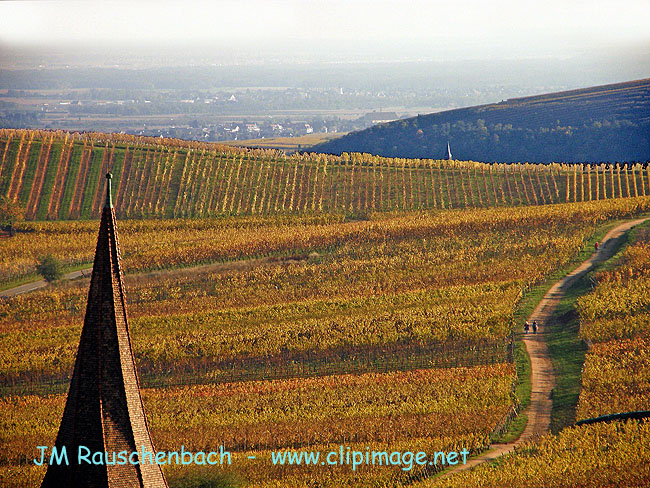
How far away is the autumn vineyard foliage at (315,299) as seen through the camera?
4234 centimetres

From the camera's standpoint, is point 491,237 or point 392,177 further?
point 392,177

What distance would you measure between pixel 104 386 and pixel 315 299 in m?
54.6

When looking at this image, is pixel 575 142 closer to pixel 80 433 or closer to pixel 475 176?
pixel 475 176

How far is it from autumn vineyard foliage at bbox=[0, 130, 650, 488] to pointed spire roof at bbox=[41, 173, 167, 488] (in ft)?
65.1

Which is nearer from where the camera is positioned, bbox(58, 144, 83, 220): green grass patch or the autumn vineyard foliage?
the autumn vineyard foliage

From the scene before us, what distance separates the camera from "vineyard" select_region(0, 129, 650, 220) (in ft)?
356

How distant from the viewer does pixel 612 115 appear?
19000 cm

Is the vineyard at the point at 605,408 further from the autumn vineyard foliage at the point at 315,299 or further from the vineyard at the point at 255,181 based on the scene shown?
the vineyard at the point at 255,181

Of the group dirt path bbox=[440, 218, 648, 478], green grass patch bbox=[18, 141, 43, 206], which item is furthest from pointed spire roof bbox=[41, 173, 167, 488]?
green grass patch bbox=[18, 141, 43, 206]

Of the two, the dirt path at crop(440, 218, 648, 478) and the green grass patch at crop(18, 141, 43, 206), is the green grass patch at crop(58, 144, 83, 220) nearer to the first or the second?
the green grass patch at crop(18, 141, 43, 206)

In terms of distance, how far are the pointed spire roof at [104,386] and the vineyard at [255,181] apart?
91.3m

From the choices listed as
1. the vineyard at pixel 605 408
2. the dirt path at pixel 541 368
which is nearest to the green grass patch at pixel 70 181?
the dirt path at pixel 541 368

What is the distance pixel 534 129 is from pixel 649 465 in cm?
17112

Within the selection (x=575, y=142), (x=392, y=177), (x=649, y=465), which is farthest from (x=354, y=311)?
(x=575, y=142)
